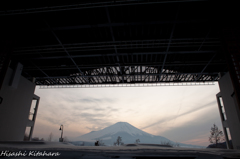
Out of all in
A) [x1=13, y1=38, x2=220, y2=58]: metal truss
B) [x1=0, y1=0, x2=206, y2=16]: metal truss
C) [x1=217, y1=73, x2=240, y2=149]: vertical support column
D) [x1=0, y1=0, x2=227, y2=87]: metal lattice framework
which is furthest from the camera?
[x1=217, y1=73, x2=240, y2=149]: vertical support column

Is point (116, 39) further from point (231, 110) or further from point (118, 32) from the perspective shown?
point (231, 110)

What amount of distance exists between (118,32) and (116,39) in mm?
878

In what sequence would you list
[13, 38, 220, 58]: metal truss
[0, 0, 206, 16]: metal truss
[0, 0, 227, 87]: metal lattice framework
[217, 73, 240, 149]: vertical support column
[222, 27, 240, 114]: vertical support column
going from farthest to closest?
[217, 73, 240, 149]: vertical support column → [13, 38, 220, 58]: metal truss → [0, 0, 227, 87]: metal lattice framework → [0, 0, 206, 16]: metal truss → [222, 27, 240, 114]: vertical support column

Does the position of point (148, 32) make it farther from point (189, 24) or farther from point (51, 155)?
point (51, 155)

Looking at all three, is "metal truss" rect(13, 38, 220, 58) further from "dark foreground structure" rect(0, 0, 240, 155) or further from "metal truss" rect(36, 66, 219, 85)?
"metal truss" rect(36, 66, 219, 85)

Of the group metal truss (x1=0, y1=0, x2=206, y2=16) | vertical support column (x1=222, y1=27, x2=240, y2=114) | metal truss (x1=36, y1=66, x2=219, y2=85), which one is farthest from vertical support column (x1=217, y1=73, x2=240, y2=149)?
metal truss (x1=0, y1=0, x2=206, y2=16)

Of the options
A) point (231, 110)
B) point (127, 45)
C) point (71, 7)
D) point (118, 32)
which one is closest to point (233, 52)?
point (127, 45)

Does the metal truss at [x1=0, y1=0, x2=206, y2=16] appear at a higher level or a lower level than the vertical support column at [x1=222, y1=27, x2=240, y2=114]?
higher

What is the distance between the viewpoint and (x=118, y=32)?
13133mm

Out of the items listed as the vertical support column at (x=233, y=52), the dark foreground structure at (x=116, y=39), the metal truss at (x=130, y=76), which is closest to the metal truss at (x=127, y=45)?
the dark foreground structure at (x=116, y=39)

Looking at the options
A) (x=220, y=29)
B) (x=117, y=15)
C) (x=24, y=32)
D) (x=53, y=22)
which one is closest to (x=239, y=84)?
(x=220, y=29)

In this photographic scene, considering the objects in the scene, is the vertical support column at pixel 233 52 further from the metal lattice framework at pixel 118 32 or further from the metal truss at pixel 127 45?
the metal truss at pixel 127 45

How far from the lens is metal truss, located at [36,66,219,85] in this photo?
1955cm

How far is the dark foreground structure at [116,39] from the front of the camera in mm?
9883
